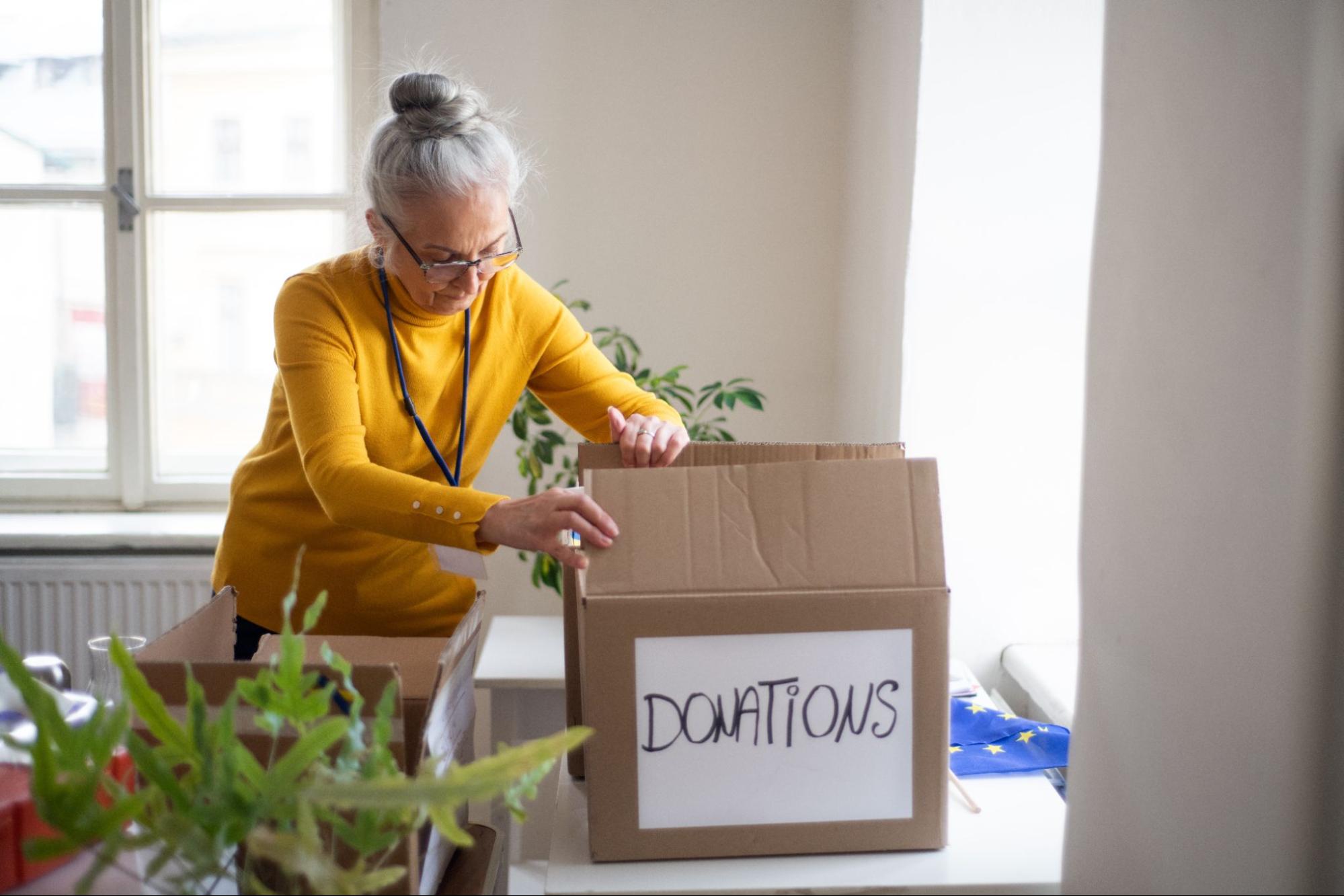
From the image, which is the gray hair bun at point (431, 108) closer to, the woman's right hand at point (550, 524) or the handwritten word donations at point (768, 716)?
the woman's right hand at point (550, 524)

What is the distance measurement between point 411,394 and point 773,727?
686mm

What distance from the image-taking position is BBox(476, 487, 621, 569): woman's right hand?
32.9 inches

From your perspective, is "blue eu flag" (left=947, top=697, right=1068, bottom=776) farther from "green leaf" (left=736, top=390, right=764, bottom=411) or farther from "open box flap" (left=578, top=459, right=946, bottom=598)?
"green leaf" (left=736, top=390, right=764, bottom=411)

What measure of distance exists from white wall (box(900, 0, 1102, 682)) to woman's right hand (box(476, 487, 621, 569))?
862 mm

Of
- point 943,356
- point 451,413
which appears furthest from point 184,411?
point 943,356

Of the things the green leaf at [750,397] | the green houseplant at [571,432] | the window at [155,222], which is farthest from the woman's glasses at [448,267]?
the window at [155,222]

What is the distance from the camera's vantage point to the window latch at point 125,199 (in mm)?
2582

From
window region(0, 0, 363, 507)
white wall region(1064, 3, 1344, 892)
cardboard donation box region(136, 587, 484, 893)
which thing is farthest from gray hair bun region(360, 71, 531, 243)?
window region(0, 0, 363, 507)

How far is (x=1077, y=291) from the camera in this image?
5.52ft

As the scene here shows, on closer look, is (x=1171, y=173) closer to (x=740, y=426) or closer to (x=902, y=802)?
(x=902, y=802)

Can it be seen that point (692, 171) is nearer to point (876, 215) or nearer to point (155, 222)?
point (876, 215)

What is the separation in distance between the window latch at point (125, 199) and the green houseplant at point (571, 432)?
1.08 meters

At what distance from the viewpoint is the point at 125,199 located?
8.46ft

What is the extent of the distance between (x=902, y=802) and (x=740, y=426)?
5.58ft
